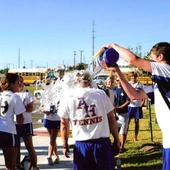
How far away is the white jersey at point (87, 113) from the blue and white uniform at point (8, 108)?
0.89 metres

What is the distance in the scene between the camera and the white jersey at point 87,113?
403 centimetres

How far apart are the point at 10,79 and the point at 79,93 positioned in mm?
1246

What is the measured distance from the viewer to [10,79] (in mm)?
4820

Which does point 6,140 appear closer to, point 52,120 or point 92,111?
point 92,111

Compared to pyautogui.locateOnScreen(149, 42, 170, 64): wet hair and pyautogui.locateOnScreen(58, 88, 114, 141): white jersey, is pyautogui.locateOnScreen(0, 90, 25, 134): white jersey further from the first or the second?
pyautogui.locateOnScreen(149, 42, 170, 64): wet hair

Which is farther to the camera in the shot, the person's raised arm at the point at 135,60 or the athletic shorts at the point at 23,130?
the athletic shorts at the point at 23,130

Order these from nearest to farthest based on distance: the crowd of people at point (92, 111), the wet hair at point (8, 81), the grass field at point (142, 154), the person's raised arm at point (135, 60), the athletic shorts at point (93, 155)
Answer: the person's raised arm at point (135, 60) → the crowd of people at point (92, 111) → the athletic shorts at point (93, 155) → the wet hair at point (8, 81) → the grass field at point (142, 154)

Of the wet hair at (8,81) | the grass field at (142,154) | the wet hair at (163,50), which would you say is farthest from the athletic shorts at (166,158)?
the grass field at (142,154)

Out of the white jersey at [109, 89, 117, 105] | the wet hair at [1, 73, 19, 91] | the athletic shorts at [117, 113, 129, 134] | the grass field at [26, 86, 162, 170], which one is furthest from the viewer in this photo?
the athletic shorts at [117, 113, 129, 134]

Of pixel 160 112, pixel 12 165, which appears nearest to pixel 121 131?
pixel 12 165

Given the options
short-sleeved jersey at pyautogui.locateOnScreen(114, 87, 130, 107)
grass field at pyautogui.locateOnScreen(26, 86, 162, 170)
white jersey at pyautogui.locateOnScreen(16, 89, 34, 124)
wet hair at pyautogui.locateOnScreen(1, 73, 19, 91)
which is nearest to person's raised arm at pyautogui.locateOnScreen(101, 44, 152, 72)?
wet hair at pyautogui.locateOnScreen(1, 73, 19, 91)

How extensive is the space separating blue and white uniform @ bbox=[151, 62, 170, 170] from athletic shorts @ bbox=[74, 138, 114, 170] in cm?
110

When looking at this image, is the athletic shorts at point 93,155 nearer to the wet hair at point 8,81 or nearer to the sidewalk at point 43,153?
the wet hair at point 8,81

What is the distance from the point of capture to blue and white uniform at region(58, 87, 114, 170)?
4.00m
